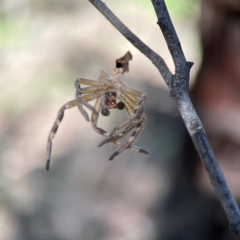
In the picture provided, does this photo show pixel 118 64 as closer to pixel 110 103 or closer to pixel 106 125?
pixel 110 103

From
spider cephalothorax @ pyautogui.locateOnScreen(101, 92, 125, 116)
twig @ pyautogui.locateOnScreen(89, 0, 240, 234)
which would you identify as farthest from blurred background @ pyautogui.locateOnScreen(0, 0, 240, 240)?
twig @ pyautogui.locateOnScreen(89, 0, 240, 234)

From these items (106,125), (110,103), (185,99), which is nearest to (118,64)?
(110,103)

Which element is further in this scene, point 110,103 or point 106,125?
point 106,125

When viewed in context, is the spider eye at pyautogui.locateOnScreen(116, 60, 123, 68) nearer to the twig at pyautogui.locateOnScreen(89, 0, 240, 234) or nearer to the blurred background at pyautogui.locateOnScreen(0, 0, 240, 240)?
the twig at pyautogui.locateOnScreen(89, 0, 240, 234)

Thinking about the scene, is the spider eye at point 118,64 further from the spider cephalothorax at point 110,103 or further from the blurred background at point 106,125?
the blurred background at point 106,125

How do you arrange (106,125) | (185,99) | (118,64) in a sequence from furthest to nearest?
(106,125) → (118,64) → (185,99)

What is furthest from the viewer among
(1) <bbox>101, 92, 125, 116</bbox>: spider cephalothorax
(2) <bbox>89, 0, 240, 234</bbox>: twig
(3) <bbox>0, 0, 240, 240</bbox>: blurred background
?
(3) <bbox>0, 0, 240, 240</bbox>: blurred background

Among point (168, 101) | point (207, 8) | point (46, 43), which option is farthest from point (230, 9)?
point (46, 43)

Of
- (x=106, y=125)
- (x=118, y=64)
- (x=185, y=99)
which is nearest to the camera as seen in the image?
(x=185, y=99)
